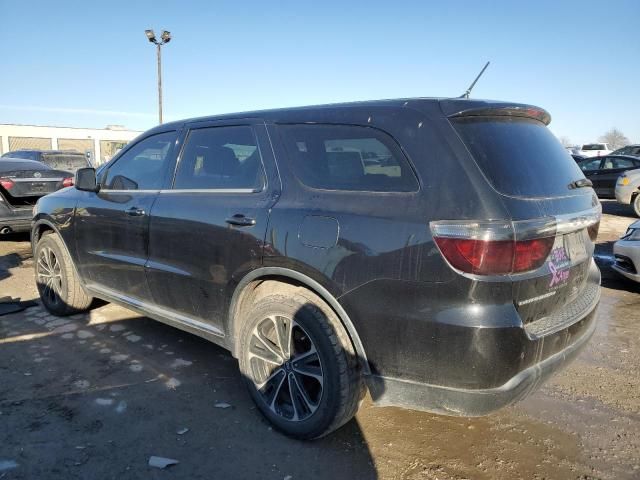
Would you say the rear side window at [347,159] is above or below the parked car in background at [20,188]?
above

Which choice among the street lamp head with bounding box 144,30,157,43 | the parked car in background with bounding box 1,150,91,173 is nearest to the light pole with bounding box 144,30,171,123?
the street lamp head with bounding box 144,30,157,43

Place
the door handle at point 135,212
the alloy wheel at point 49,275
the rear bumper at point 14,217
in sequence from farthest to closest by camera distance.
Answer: the rear bumper at point 14,217, the alloy wheel at point 49,275, the door handle at point 135,212

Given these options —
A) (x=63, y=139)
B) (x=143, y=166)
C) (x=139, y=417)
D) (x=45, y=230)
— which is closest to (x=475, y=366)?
(x=139, y=417)

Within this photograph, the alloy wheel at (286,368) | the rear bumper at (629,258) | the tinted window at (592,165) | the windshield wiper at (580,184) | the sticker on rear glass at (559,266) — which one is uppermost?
the tinted window at (592,165)

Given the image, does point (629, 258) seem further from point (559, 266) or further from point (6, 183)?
point (6, 183)

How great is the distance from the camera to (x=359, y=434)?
2.82 metres

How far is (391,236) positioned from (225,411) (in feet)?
5.38

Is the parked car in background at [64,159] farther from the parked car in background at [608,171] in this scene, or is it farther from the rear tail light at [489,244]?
the parked car in background at [608,171]

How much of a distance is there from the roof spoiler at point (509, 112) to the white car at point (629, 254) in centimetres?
327

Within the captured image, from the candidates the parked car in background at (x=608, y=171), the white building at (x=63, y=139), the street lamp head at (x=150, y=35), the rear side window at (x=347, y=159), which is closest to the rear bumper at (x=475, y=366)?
the rear side window at (x=347, y=159)

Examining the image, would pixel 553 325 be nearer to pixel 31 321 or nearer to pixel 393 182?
pixel 393 182

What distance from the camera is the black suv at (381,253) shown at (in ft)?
6.91

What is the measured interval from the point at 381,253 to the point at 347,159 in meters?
0.63

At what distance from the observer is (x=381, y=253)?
7.38 feet
